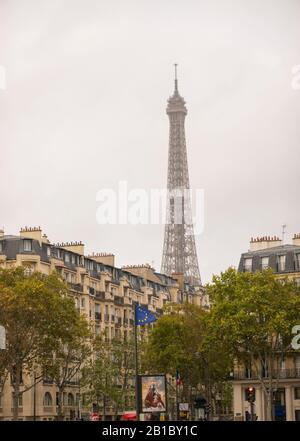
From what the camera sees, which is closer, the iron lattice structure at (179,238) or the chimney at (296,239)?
the chimney at (296,239)

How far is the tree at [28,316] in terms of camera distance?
59.1m

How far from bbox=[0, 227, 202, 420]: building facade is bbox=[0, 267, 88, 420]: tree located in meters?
6.21

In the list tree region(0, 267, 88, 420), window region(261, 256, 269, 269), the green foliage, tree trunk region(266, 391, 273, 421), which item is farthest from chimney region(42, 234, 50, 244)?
tree trunk region(266, 391, 273, 421)

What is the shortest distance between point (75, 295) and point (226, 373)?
1636 centimetres

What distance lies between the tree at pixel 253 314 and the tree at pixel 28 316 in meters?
10.9

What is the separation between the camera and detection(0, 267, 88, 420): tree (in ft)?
194

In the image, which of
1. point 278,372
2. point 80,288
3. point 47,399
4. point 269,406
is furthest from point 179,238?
point 269,406

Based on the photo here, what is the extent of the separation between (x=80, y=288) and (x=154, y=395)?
153 feet

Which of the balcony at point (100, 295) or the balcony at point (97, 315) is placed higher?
the balcony at point (100, 295)

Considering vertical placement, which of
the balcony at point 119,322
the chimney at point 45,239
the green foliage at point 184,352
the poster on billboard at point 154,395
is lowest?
the poster on billboard at point 154,395

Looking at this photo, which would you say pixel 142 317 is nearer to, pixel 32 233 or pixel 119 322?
pixel 32 233

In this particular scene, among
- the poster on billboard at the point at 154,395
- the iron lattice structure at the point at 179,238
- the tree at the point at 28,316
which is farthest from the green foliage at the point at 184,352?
the iron lattice structure at the point at 179,238

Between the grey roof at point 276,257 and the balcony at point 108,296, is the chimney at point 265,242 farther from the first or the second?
the balcony at point 108,296
